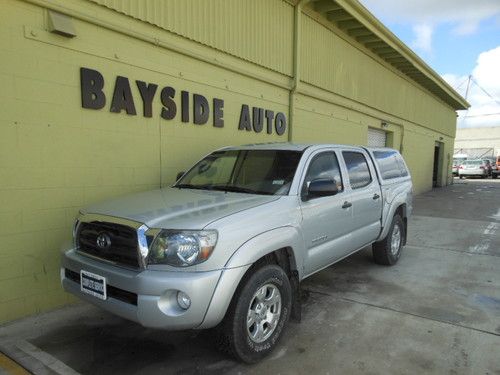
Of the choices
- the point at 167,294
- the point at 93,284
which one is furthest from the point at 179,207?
the point at 93,284

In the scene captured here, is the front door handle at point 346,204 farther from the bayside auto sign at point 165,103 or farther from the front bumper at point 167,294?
the bayside auto sign at point 165,103

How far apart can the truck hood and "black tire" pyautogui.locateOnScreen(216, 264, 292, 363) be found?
0.57 meters

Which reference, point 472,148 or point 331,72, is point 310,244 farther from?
point 472,148

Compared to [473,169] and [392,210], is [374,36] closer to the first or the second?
[392,210]

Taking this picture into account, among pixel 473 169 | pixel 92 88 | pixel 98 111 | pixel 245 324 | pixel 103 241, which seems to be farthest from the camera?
pixel 473 169

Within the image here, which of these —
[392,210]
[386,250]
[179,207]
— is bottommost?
Answer: [386,250]

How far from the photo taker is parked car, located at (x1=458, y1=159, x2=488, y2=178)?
3281 centimetres

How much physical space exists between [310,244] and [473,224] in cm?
787

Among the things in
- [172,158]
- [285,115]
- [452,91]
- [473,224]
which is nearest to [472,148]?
[452,91]

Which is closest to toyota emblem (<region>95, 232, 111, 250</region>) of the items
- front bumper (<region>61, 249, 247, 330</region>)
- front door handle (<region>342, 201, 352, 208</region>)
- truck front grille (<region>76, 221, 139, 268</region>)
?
truck front grille (<region>76, 221, 139, 268</region>)

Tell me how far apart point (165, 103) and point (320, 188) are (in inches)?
117

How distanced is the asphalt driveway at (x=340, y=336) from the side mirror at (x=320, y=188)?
52.3 inches

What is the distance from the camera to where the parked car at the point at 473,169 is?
32812 mm

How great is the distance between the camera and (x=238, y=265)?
10.00 feet
